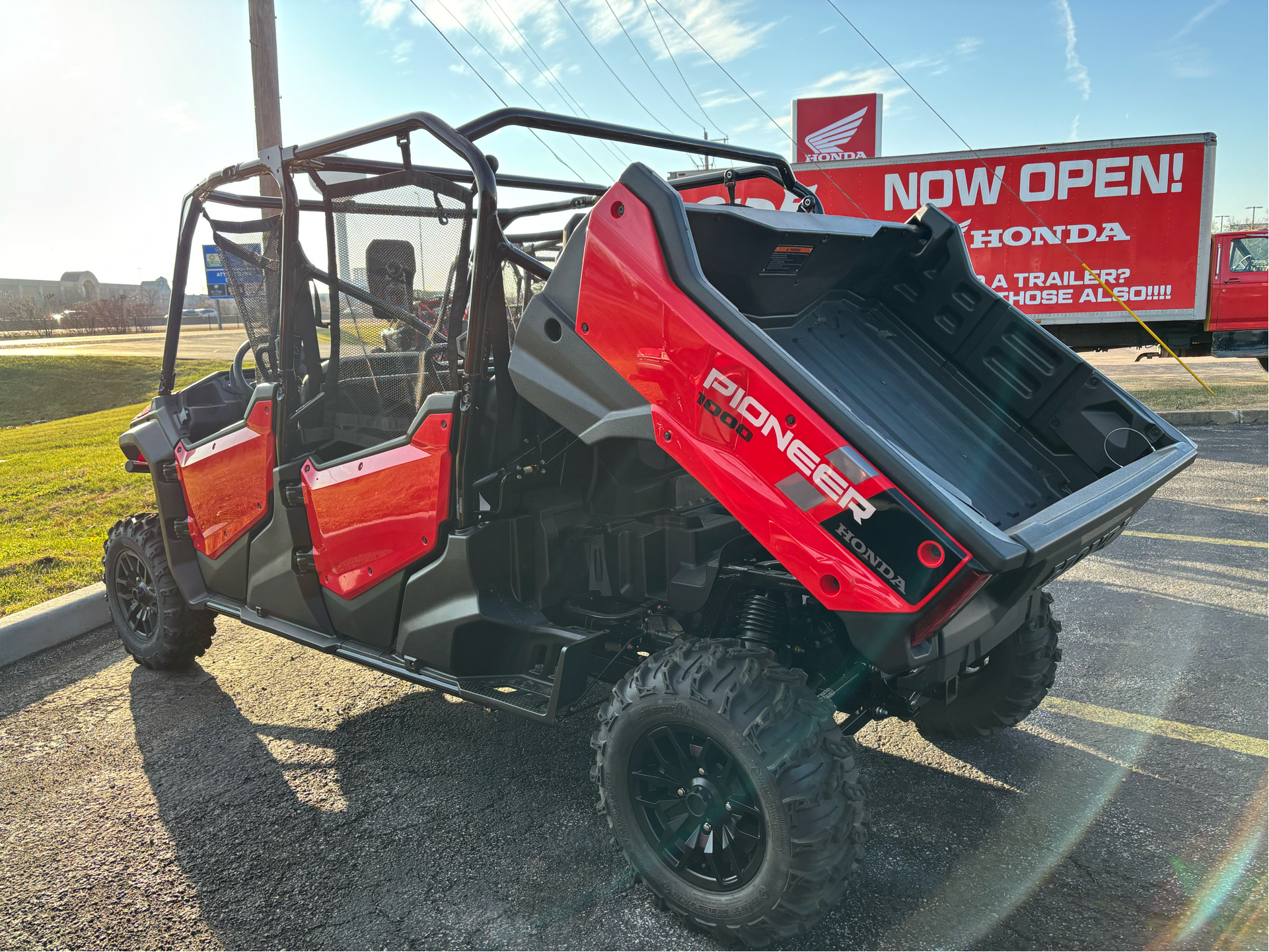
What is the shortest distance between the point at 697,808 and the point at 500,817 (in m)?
0.93

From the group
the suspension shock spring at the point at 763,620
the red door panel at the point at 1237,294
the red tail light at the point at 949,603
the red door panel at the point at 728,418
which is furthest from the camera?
the red door panel at the point at 1237,294

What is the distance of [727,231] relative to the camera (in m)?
2.73

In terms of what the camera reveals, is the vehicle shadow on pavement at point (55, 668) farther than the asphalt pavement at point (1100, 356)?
No

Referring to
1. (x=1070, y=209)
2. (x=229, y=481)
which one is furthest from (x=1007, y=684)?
(x=1070, y=209)

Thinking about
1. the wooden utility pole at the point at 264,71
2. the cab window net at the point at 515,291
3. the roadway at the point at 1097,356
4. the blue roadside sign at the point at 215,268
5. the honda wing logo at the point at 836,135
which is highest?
the honda wing logo at the point at 836,135

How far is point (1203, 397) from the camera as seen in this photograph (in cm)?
1274

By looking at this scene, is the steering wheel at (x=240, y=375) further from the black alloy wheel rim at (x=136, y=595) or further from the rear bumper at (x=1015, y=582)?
the rear bumper at (x=1015, y=582)

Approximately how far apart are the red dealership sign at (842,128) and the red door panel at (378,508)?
20.2m

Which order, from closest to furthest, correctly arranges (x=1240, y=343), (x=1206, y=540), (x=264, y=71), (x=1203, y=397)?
1. (x=1206, y=540)
2. (x=264, y=71)
3. (x=1203, y=397)
4. (x=1240, y=343)

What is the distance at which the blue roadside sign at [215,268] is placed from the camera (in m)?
4.14

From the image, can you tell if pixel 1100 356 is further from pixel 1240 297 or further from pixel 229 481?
pixel 229 481

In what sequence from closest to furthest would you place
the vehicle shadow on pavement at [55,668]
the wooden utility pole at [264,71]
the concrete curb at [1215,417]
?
the vehicle shadow on pavement at [55,668] → the wooden utility pole at [264,71] → the concrete curb at [1215,417]

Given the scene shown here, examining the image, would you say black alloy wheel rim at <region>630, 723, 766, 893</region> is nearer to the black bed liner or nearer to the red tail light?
the red tail light

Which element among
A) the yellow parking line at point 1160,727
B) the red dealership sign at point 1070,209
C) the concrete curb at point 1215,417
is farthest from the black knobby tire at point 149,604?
the concrete curb at point 1215,417
